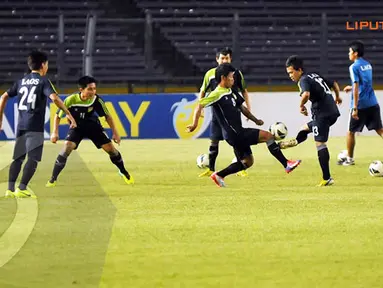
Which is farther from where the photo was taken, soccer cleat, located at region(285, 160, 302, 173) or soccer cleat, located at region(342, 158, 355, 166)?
soccer cleat, located at region(342, 158, 355, 166)

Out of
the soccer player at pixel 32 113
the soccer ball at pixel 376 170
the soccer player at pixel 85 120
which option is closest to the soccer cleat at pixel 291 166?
the soccer ball at pixel 376 170

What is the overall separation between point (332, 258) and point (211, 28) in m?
20.8

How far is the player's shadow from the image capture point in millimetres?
7812

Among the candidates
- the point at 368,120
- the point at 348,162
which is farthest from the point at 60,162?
the point at 368,120

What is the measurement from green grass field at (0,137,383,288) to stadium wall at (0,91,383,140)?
8074 mm

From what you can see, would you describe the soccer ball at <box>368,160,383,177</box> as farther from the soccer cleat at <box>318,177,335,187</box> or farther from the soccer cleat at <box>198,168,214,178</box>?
the soccer cleat at <box>198,168,214,178</box>

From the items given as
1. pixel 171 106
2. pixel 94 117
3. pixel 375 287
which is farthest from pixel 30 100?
pixel 171 106

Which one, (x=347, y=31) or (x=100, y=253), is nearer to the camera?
(x=100, y=253)

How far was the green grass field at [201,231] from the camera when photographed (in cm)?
782

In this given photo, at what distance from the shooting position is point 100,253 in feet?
29.0

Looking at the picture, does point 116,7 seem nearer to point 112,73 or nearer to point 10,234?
point 112,73

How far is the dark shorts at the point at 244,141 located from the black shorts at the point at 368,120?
3829mm

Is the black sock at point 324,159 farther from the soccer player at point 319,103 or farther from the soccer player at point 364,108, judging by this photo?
the soccer player at point 364,108

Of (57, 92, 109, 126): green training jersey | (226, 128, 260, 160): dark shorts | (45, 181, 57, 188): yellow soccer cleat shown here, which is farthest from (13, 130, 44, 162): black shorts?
(226, 128, 260, 160): dark shorts
